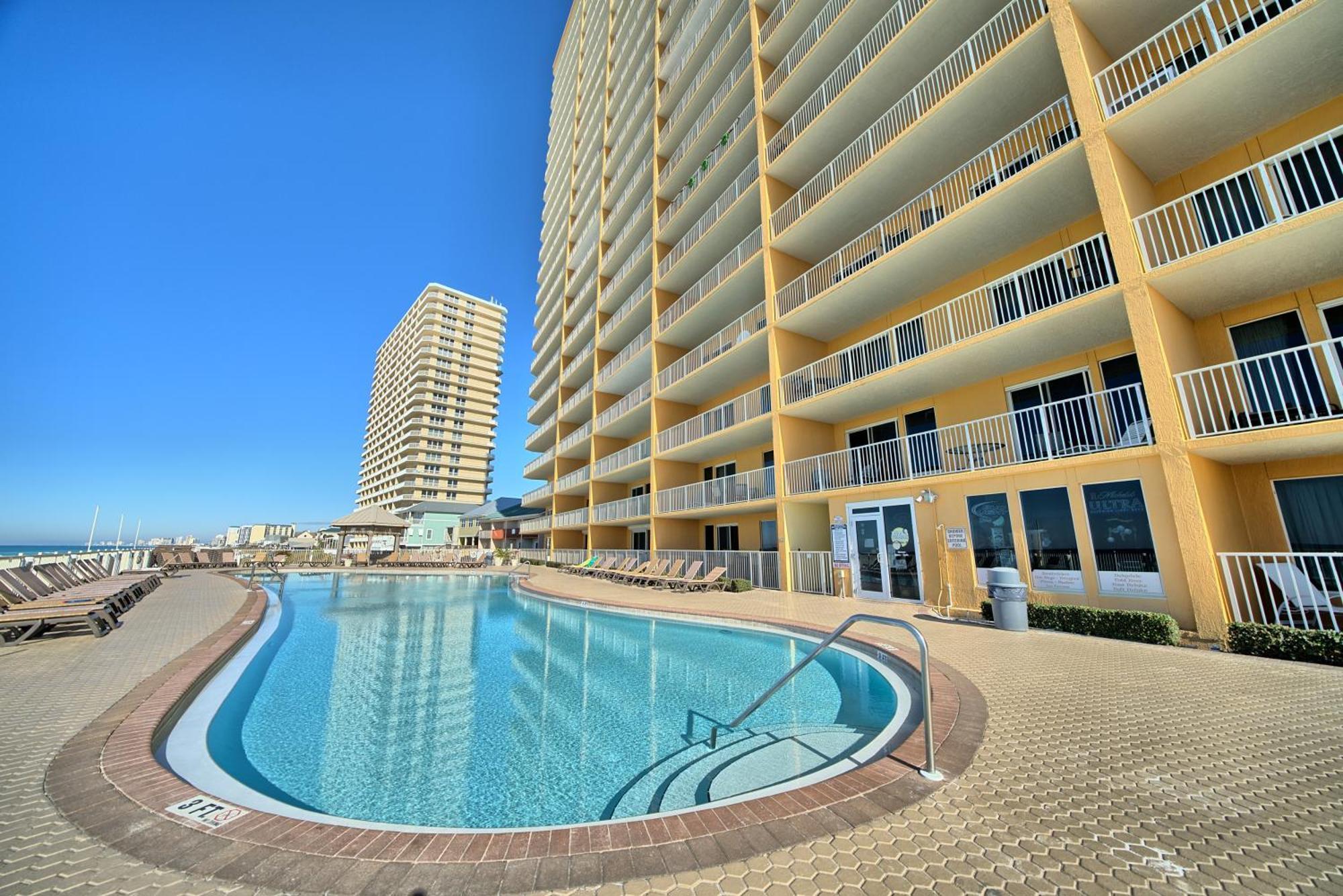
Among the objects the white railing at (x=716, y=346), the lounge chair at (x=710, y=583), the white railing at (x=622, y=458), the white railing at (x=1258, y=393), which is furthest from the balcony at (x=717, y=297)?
the white railing at (x=1258, y=393)

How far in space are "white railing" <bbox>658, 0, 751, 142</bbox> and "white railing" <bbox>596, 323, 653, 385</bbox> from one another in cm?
878

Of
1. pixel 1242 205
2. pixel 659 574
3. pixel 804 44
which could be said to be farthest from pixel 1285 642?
pixel 804 44

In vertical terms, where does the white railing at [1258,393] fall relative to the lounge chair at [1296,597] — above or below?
above

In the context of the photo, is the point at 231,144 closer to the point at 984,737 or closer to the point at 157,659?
the point at 157,659

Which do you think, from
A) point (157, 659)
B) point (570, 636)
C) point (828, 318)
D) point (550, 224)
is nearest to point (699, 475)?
point (828, 318)

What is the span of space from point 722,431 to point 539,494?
20516 mm

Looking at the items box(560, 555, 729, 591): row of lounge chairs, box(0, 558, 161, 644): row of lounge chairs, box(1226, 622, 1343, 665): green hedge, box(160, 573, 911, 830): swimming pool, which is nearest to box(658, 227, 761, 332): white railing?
box(560, 555, 729, 591): row of lounge chairs

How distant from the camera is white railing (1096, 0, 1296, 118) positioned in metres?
7.09

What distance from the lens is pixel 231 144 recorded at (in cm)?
2100

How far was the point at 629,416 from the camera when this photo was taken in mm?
20844

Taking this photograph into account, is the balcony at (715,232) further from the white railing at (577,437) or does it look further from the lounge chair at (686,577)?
the lounge chair at (686,577)

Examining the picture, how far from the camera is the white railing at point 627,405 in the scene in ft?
63.6

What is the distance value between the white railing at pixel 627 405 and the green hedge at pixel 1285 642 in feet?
51.2

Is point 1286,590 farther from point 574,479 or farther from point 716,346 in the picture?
point 574,479
